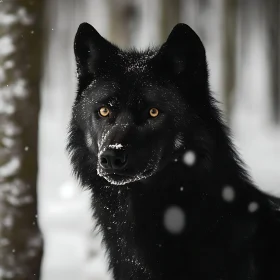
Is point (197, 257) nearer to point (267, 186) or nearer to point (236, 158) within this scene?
point (236, 158)

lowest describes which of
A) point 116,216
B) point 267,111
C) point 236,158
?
point 267,111

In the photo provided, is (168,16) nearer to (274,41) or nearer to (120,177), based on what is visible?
(274,41)

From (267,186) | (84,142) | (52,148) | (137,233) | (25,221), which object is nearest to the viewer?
(137,233)

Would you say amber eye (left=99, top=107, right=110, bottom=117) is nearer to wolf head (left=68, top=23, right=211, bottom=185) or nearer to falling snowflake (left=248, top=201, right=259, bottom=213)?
wolf head (left=68, top=23, right=211, bottom=185)

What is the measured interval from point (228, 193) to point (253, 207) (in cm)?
23

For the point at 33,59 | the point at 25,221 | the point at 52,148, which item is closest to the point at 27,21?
the point at 33,59

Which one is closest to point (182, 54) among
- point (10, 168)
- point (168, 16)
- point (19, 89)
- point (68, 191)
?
point (19, 89)

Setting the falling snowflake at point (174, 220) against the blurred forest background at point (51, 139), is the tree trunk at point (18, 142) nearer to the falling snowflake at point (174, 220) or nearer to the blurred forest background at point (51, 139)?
the blurred forest background at point (51, 139)

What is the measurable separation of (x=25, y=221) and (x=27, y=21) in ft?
6.90

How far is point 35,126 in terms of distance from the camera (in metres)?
5.26

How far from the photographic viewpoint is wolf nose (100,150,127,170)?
3516mm

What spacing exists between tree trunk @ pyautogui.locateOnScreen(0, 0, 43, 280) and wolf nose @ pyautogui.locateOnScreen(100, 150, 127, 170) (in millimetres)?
1928

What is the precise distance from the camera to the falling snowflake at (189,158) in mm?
3943

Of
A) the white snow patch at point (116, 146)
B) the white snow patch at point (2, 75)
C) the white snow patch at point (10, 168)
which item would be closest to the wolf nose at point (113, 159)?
the white snow patch at point (116, 146)
